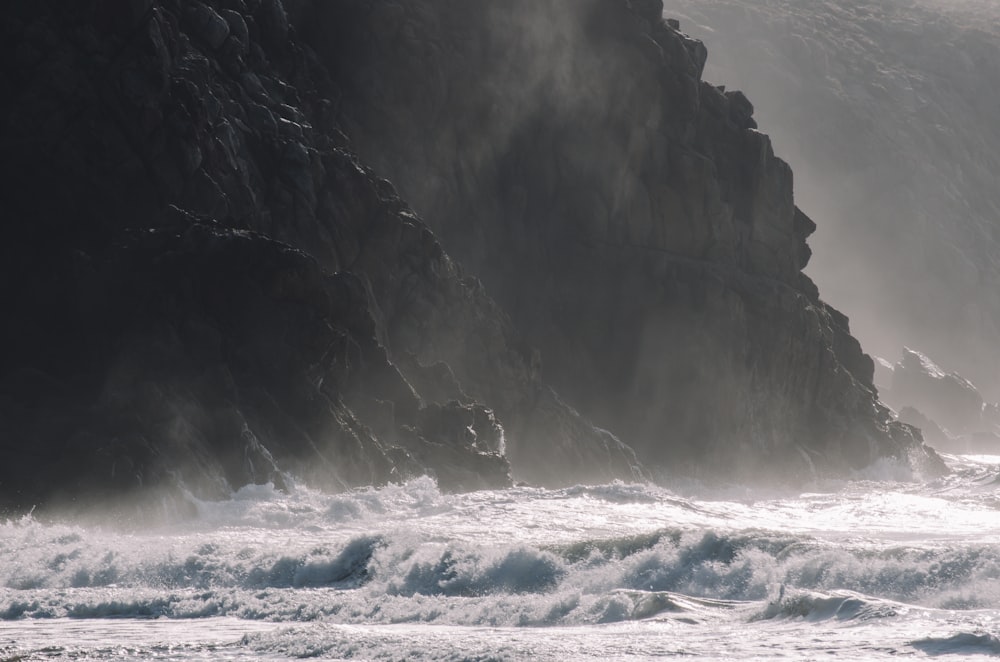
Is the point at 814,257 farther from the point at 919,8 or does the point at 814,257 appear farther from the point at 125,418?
the point at 125,418

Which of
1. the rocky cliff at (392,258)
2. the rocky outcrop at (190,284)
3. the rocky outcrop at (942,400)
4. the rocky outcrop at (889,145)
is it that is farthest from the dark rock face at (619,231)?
the rocky outcrop at (889,145)

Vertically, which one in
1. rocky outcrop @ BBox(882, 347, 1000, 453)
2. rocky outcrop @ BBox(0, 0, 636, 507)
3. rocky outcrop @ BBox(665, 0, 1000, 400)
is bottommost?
rocky outcrop @ BBox(0, 0, 636, 507)

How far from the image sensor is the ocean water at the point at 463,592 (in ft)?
77.6

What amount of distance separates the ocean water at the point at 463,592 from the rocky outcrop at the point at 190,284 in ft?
10.1

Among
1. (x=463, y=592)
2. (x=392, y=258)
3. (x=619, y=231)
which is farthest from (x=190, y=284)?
(x=619, y=231)

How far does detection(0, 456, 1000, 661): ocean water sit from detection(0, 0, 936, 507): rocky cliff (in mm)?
4448

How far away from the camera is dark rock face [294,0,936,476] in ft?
219

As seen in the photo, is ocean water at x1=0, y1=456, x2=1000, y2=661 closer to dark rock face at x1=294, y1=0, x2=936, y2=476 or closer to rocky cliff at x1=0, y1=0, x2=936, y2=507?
rocky cliff at x1=0, y1=0, x2=936, y2=507

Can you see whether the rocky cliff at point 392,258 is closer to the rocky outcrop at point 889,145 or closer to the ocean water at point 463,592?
the ocean water at point 463,592

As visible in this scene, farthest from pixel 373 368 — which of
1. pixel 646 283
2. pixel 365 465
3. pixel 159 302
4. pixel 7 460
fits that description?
pixel 646 283

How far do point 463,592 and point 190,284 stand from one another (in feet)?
54.7

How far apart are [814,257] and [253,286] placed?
10363 cm

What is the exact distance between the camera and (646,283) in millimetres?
68188


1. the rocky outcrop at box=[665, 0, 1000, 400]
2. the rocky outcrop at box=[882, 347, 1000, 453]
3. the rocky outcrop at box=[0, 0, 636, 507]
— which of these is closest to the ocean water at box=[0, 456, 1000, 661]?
the rocky outcrop at box=[0, 0, 636, 507]
